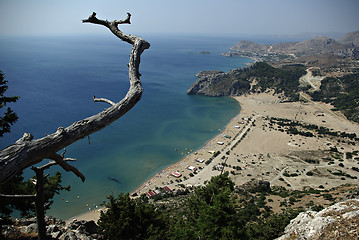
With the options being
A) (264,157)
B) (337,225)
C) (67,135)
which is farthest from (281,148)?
(67,135)

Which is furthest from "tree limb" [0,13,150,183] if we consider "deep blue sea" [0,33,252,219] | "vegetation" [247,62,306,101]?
"vegetation" [247,62,306,101]

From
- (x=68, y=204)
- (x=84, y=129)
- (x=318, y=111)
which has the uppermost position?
(x=84, y=129)

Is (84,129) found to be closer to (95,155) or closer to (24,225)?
(24,225)

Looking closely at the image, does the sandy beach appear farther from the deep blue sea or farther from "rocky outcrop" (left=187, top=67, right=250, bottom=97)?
"rocky outcrop" (left=187, top=67, right=250, bottom=97)

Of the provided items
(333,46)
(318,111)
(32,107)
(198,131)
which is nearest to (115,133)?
(198,131)

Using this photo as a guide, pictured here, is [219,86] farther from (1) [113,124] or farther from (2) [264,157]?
(2) [264,157]

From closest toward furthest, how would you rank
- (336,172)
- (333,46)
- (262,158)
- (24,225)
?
(24,225) < (336,172) < (262,158) < (333,46)

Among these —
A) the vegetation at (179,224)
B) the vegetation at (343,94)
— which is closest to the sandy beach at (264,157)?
the vegetation at (343,94)
